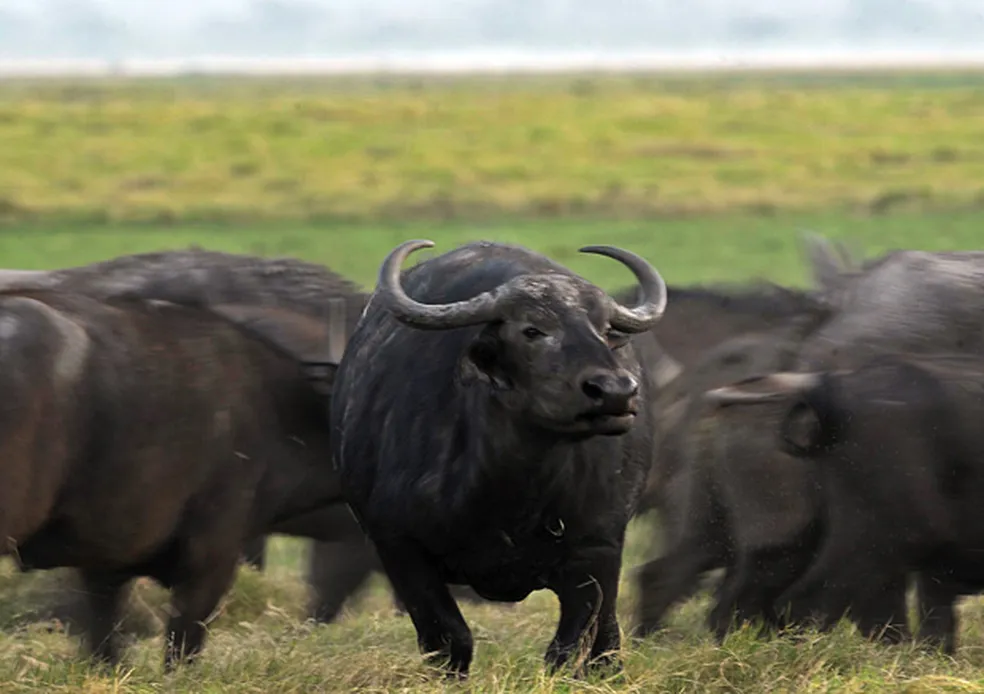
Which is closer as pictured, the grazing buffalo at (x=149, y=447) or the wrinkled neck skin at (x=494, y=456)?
the wrinkled neck skin at (x=494, y=456)

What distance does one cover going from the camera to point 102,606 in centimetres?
839

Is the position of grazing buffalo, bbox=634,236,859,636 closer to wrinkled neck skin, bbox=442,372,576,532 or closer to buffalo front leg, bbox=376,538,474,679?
buffalo front leg, bbox=376,538,474,679

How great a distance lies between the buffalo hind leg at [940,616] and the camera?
7.61 meters

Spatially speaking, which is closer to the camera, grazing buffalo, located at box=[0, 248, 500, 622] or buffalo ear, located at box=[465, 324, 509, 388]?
buffalo ear, located at box=[465, 324, 509, 388]

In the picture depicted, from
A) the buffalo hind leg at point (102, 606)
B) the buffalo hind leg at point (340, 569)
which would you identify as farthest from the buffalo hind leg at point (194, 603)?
the buffalo hind leg at point (340, 569)

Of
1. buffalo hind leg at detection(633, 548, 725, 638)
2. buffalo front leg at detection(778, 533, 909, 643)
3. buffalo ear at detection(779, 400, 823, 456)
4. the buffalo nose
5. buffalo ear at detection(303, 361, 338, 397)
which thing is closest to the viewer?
the buffalo nose

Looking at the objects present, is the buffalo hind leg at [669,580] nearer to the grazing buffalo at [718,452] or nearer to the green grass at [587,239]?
the grazing buffalo at [718,452]

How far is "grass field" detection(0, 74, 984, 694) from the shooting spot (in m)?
6.63

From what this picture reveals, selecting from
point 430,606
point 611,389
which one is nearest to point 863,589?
point 430,606

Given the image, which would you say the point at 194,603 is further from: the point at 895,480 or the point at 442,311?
the point at 895,480

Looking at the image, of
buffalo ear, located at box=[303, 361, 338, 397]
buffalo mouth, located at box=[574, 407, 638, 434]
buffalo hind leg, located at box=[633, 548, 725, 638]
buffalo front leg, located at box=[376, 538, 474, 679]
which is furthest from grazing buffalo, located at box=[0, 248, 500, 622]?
buffalo mouth, located at box=[574, 407, 638, 434]

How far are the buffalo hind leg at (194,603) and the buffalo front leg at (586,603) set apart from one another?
1.80m

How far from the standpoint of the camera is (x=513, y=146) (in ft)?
172

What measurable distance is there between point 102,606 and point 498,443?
2.66 metres
